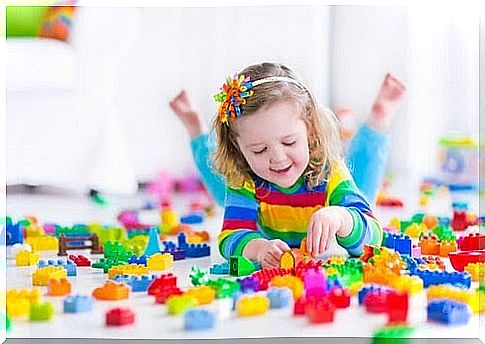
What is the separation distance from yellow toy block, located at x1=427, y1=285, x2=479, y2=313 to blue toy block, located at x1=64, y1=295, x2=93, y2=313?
41cm

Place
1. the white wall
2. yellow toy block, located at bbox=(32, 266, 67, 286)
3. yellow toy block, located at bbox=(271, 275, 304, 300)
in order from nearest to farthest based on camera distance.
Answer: yellow toy block, located at bbox=(271, 275, 304, 300)
yellow toy block, located at bbox=(32, 266, 67, 286)
the white wall

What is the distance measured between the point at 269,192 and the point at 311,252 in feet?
0.45

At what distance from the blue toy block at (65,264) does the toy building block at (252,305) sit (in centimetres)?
31

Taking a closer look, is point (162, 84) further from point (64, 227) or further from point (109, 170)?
point (64, 227)

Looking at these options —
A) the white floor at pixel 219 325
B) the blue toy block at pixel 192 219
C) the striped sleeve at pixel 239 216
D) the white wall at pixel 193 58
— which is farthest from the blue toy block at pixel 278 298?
the blue toy block at pixel 192 219

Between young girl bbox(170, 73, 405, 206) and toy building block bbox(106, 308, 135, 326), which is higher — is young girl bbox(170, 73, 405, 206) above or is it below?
above

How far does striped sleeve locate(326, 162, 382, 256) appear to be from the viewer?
49.1 inches

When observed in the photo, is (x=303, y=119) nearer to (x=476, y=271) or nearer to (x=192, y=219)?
(x=476, y=271)

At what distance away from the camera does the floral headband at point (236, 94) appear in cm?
126

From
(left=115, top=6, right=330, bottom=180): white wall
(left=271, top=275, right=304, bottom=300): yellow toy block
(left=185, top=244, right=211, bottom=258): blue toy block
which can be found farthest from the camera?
(left=115, top=6, right=330, bottom=180): white wall

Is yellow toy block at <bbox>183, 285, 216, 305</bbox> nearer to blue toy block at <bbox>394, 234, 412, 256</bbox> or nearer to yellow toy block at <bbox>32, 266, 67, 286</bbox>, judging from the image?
yellow toy block at <bbox>32, 266, 67, 286</bbox>

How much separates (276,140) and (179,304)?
1.03ft

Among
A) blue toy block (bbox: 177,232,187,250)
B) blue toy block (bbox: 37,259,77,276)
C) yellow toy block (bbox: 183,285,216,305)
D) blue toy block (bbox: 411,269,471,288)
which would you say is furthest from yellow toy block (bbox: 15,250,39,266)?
blue toy block (bbox: 411,269,471,288)

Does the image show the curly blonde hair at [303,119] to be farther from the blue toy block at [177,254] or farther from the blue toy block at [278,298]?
the blue toy block at [278,298]
